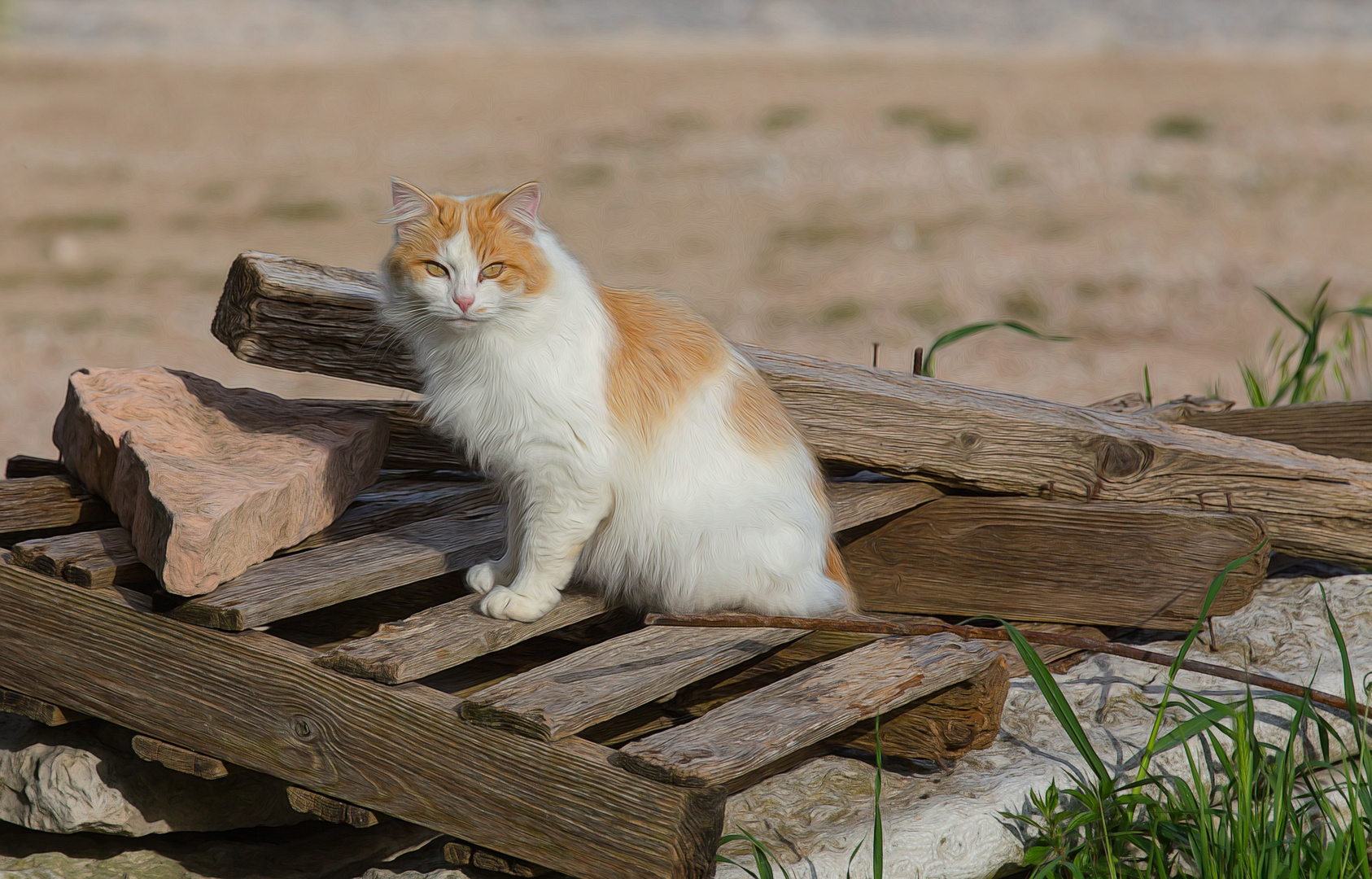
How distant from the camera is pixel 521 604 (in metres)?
2.47

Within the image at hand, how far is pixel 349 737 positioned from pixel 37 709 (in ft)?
3.02

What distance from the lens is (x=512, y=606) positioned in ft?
8.09

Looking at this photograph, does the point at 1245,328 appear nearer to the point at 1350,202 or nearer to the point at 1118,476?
the point at 1350,202

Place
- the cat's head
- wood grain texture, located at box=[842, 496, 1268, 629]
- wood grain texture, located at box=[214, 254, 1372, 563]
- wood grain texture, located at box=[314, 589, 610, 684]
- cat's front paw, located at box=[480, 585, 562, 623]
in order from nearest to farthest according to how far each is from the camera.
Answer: wood grain texture, located at box=[314, 589, 610, 684] → the cat's head → cat's front paw, located at box=[480, 585, 562, 623] → wood grain texture, located at box=[842, 496, 1268, 629] → wood grain texture, located at box=[214, 254, 1372, 563]

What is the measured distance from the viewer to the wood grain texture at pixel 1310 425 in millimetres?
3480

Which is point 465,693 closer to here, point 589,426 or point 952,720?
point 589,426

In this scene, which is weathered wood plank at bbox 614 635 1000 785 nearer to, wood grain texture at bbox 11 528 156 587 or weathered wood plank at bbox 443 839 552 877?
weathered wood plank at bbox 443 839 552 877

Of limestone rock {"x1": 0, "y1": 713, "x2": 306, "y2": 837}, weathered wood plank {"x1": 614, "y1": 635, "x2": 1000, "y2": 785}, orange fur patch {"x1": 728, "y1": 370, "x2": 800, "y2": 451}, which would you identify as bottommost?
limestone rock {"x1": 0, "y1": 713, "x2": 306, "y2": 837}

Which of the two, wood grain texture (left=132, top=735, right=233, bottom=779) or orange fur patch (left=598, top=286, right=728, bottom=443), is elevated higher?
orange fur patch (left=598, top=286, right=728, bottom=443)

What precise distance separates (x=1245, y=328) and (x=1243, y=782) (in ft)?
21.4

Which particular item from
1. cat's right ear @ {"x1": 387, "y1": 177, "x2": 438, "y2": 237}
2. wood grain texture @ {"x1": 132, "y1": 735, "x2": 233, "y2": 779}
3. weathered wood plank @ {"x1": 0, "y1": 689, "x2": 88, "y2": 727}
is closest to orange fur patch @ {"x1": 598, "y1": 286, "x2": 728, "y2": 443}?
cat's right ear @ {"x1": 387, "y1": 177, "x2": 438, "y2": 237}

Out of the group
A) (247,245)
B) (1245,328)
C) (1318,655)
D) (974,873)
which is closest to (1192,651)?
(1318,655)

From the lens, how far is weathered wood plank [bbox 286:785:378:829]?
2289mm

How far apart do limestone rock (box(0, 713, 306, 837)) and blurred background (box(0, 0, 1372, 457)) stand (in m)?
2.86
